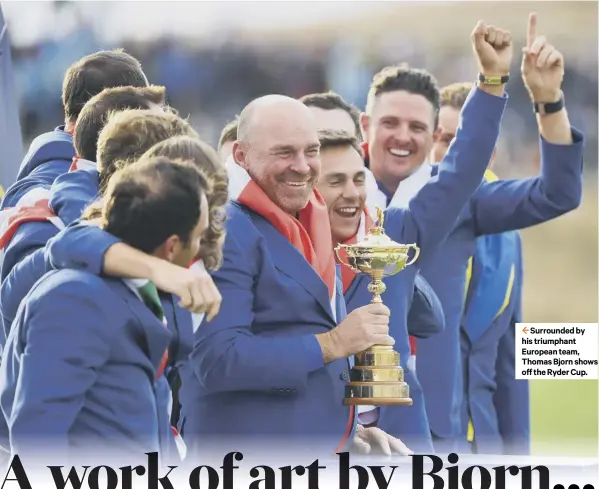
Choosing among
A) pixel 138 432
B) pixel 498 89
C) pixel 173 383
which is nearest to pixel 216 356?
pixel 173 383

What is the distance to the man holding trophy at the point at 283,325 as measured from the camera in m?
4.34

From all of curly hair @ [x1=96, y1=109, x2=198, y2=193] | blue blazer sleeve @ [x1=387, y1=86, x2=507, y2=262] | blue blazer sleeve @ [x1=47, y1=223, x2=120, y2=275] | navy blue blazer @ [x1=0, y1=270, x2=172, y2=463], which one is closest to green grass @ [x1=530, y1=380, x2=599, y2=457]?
blue blazer sleeve @ [x1=387, y1=86, x2=507, y2=262]

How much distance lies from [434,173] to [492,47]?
504 mm

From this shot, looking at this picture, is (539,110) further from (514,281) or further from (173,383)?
(173,383)

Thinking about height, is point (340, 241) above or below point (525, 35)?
below

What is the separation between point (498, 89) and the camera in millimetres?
4617

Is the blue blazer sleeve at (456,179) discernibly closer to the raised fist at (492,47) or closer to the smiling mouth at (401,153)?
the raised fist at (492,47)

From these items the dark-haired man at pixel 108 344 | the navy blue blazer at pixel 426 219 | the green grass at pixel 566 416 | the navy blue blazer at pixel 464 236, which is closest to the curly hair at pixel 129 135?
the dark-haired man at pixel 108 344

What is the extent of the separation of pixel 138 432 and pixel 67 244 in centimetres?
48

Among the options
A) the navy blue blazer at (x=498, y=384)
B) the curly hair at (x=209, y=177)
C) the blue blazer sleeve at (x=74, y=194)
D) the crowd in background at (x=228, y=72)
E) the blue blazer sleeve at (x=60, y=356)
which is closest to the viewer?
the blue blazer sleeve at (x=60, y=356)

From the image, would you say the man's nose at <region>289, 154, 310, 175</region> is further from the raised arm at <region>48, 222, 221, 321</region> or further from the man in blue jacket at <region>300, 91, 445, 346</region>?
the raised arm at <region>48, 222, 221, 321</region>

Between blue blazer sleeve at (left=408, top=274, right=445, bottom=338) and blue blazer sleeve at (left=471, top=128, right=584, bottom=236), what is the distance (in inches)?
14.6

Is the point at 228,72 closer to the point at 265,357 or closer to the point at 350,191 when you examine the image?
the point at 350,191

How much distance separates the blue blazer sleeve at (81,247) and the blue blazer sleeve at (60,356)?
0.12 m
